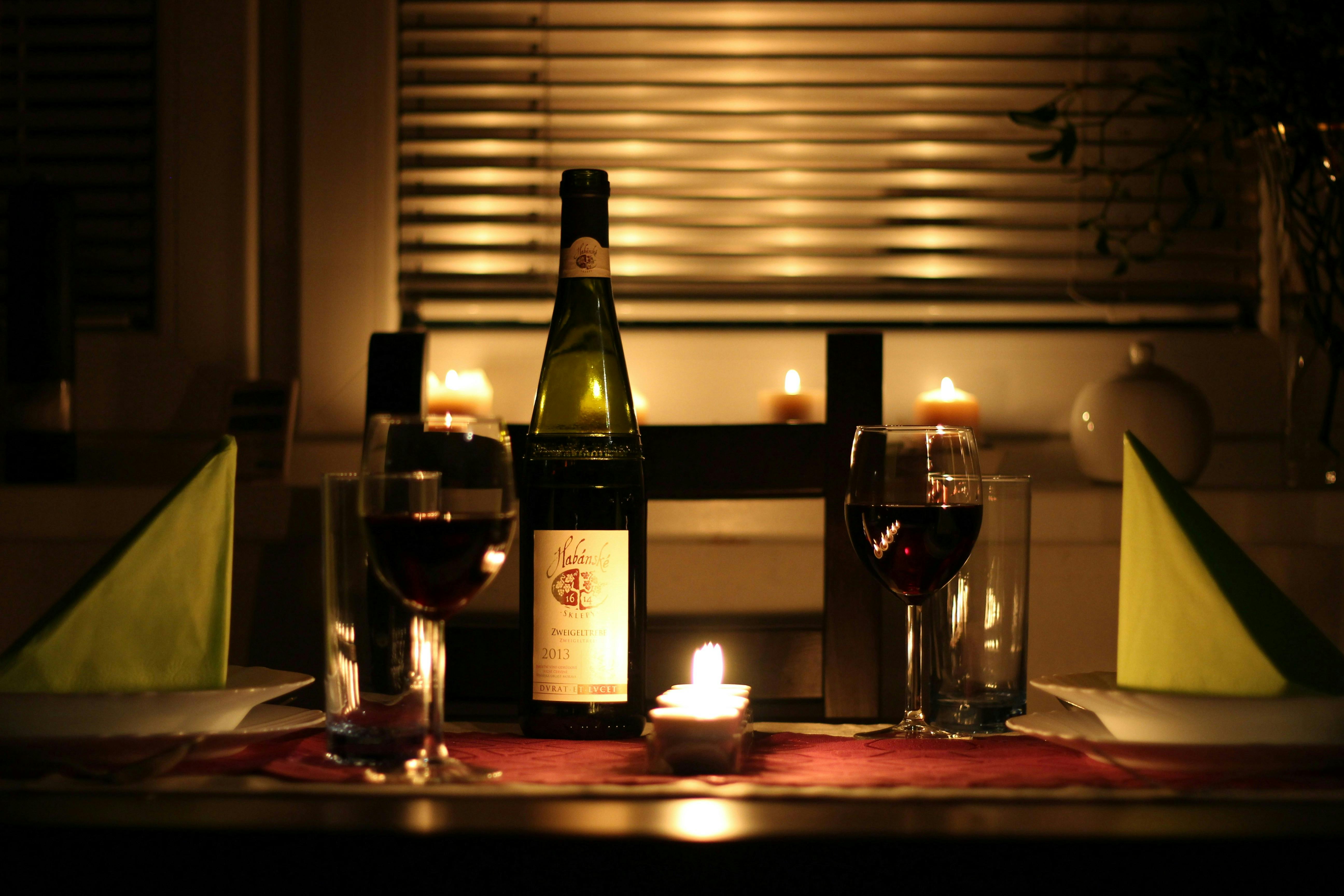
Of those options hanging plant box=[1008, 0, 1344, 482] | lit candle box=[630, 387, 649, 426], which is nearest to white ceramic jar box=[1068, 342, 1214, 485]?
hanging plant box=[1008, 0, 1344, 482]

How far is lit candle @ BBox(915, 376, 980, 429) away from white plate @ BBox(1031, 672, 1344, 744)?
35.0 inches

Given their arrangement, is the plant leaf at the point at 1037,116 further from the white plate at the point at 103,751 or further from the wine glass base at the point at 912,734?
the white plate at the point at 103,751

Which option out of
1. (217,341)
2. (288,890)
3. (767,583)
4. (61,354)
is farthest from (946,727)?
(217,341)

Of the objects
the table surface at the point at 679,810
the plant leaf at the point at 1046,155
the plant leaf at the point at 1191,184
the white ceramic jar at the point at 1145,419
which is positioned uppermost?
the plant leaf at the point at 1046,155

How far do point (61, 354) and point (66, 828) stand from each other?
1188 millimetres

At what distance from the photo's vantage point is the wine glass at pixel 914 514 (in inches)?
31.4

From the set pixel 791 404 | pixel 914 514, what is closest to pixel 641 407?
pixel 791 404

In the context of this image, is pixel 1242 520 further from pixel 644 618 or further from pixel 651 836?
pixel 651 836

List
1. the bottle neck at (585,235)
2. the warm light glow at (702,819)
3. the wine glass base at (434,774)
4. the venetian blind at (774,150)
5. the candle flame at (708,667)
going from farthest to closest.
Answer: the venetian blind at (774,150) → the bottle neck at (585,235) → the candle flame at (708,667) → the wine glass base at (434,774) → the warm light glow at (702,819)

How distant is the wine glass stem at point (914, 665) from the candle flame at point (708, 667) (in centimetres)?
14

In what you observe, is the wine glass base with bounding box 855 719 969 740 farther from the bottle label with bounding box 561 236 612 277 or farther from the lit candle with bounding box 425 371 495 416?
the lit candle with bounding box 425 371 495 416

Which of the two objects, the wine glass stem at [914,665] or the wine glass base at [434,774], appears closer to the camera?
the wine glass base at [434,774]

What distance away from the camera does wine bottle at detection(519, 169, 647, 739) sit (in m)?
0.81

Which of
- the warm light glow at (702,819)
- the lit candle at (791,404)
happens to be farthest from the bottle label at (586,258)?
the lit candle at (791,404)
